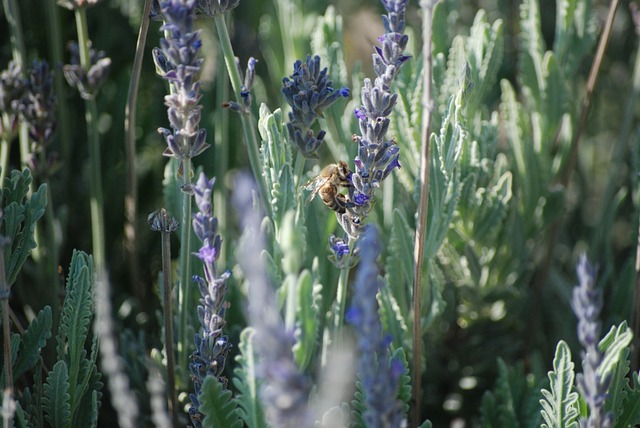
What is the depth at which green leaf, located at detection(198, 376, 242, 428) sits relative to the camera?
0.54m

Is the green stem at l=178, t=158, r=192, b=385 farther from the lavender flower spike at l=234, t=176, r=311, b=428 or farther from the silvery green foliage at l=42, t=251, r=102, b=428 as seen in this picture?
the lavender flower spike at l=234, t=176, r=311, b=428

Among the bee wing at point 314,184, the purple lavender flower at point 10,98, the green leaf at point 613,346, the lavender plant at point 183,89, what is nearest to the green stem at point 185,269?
the lavender plant at point 183,89

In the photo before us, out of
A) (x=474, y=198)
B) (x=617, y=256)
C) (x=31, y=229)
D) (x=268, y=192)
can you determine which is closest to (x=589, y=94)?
(x=474, y=198)

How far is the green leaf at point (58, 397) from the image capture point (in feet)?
2.00

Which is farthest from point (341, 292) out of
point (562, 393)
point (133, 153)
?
point (133, 153)

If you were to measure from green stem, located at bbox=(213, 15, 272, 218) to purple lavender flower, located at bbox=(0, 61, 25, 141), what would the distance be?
27 centimetres

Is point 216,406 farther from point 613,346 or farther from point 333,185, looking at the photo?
point 613,346

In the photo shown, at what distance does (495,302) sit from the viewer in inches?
37.4

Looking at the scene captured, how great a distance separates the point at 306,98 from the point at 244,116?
7 cm

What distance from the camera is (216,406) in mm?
563

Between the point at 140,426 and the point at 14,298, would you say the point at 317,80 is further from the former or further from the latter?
the point at 14,298

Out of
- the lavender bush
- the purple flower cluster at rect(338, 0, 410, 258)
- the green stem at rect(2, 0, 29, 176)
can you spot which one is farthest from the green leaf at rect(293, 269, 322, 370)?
the green stem at rect(2, 0, 29, 176)

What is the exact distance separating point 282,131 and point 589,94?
16.8 inches

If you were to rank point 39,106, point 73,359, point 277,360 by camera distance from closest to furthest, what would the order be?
point 277,360
point 73,359
point 39,106
